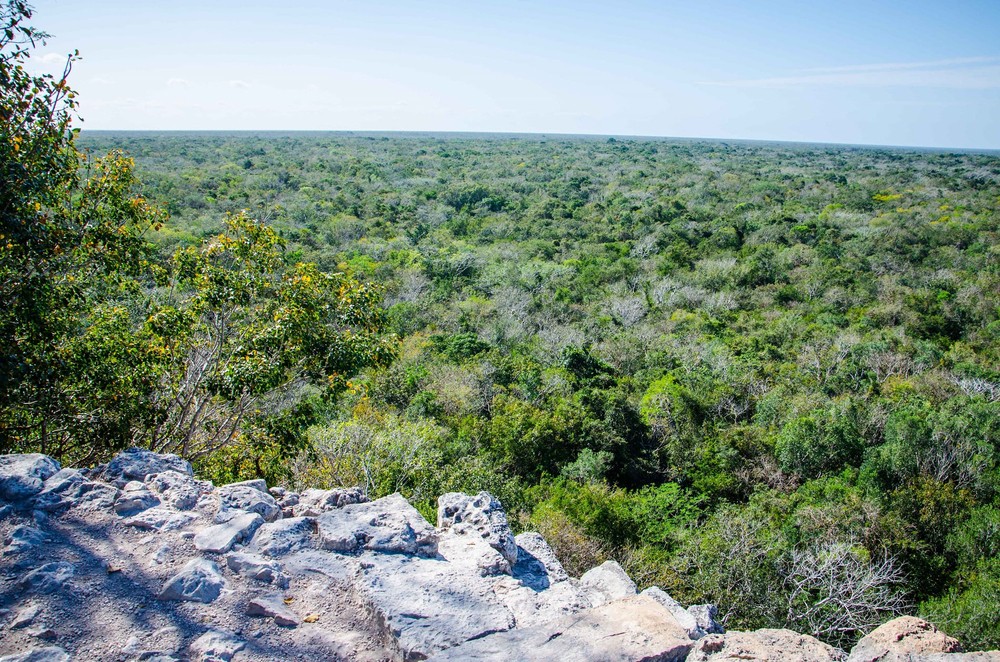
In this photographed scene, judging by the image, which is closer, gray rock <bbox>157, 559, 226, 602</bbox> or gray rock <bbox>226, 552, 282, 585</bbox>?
gray rock <bbox>157, 559, 226, 602</bbox>

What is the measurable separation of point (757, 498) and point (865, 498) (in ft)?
6.45

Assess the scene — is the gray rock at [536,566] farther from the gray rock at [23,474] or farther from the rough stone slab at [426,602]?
the gray rock at [23,474]

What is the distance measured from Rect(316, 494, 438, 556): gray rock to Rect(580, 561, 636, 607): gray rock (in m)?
1.27

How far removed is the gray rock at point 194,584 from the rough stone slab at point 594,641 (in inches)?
59.0

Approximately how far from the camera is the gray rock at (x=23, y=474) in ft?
14.3

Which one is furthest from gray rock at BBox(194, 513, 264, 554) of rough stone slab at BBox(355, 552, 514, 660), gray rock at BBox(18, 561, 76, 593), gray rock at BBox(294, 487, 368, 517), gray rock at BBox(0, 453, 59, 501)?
gray rock at BBox(0, 453, 59, 501)

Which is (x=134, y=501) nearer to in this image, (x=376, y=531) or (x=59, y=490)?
(x=59, y=490)

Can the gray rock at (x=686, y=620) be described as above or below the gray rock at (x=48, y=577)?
below

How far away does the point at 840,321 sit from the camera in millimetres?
22766

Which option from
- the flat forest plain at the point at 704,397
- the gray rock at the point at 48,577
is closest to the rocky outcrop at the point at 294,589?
the gray rock at the point at 48,577

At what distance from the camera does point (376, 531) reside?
4727 millimetres

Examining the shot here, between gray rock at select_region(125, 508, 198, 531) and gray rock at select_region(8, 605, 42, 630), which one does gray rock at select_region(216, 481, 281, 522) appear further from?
gray rock at select_region(8, 605, 42, 630)

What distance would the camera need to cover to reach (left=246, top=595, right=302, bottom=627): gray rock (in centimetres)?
379

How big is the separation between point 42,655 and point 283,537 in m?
1.57
